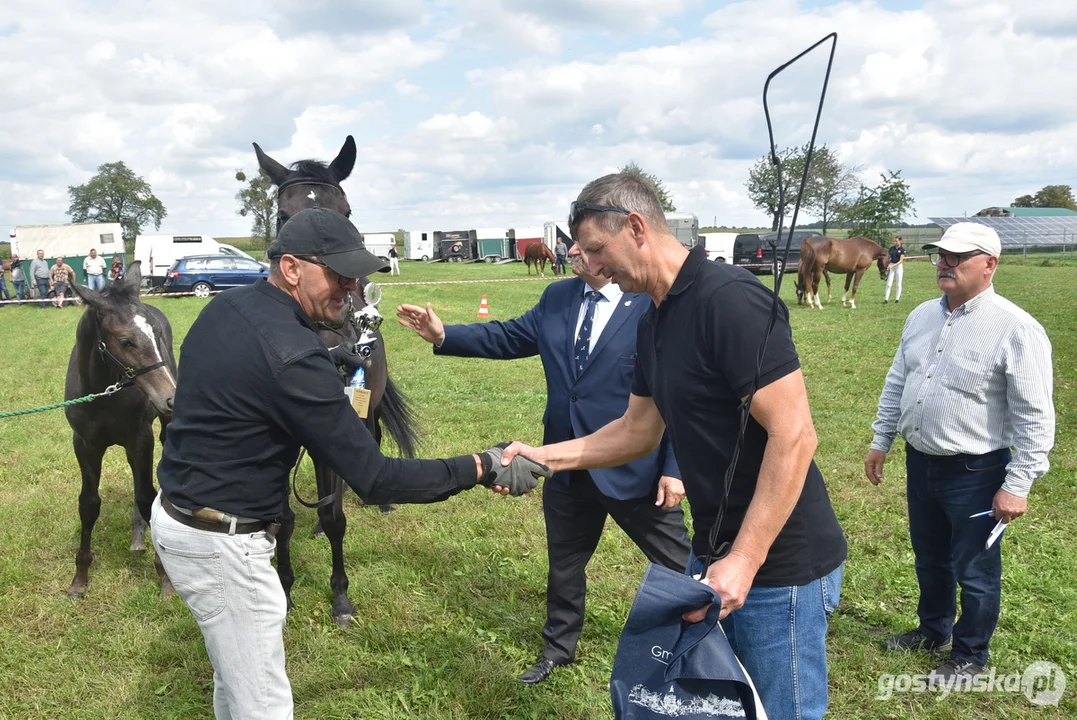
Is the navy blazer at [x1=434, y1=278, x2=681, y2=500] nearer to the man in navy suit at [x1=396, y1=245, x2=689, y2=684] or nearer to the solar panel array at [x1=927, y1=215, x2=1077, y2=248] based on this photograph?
the man in navy suit at [x1=396, y1=245, x2=689, y2=684]

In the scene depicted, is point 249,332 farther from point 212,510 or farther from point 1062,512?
point 1062,512

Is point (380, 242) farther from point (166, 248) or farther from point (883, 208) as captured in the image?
point (883, 208)

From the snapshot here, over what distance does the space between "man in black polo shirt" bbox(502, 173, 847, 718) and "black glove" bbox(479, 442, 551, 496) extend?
728 mm

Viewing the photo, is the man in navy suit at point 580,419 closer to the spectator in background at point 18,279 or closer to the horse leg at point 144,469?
the horse leg at point 144,469

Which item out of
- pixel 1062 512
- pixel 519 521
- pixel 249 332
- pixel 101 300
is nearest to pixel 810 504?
pixel 249 332

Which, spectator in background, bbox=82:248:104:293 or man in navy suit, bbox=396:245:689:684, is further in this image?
spectator in background, bbox=82:248:104:293

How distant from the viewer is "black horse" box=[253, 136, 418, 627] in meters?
4.61

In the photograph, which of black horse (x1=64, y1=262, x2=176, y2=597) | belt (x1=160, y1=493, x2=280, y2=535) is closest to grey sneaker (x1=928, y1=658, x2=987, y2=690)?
belt (x1=160, y1=493, x2=280, y2=535)

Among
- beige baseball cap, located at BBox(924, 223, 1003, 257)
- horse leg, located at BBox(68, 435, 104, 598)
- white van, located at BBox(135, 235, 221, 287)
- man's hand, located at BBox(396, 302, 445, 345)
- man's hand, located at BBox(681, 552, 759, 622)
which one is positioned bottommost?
horse leg, located at BBox(68, 435, 104, 598)

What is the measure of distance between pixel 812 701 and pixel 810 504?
591 millimetres

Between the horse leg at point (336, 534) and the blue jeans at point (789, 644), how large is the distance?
2948 millimetres

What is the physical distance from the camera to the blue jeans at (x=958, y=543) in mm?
3518

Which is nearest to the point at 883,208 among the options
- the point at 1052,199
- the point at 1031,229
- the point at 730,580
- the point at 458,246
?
the point at 1031,229

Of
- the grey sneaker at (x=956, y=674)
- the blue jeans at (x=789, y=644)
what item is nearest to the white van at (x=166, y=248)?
the grey sneaker at (x=956, y=674)
